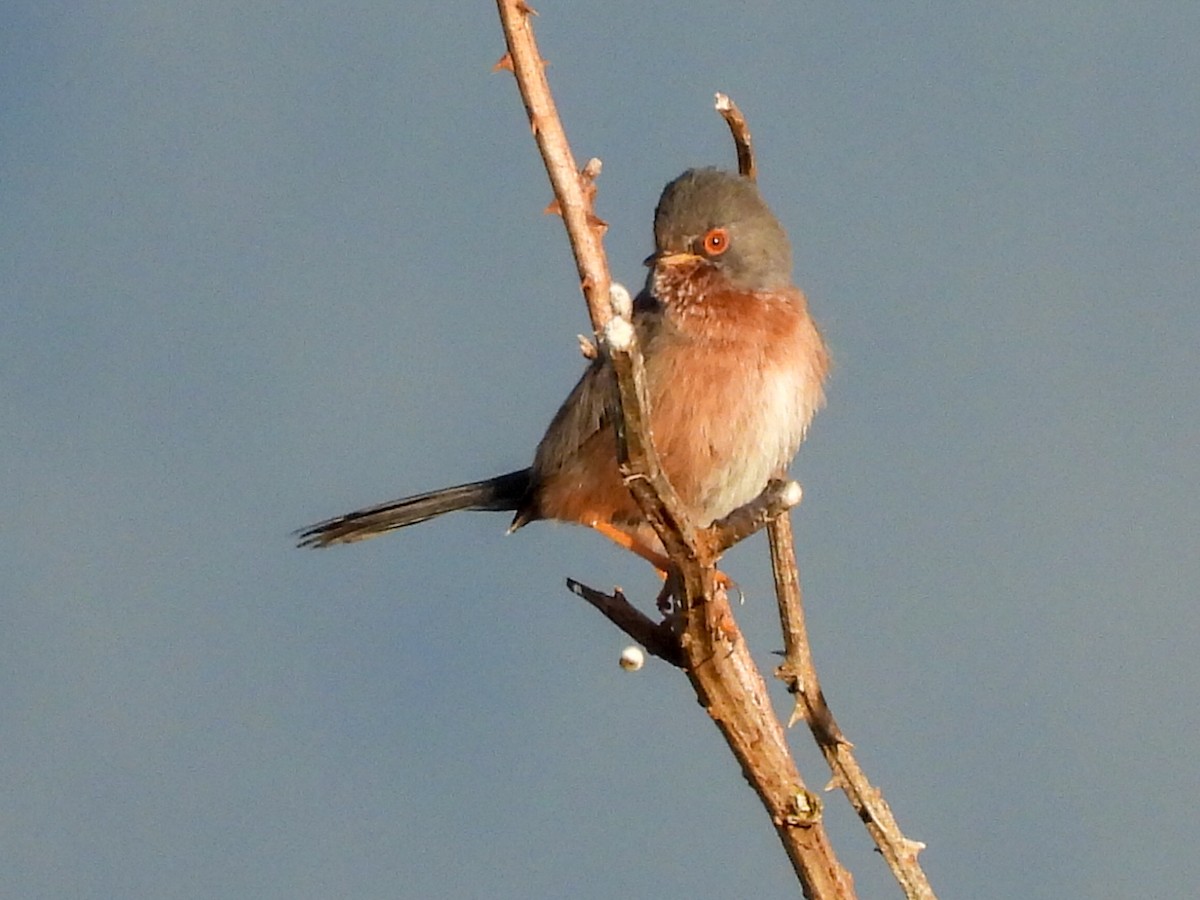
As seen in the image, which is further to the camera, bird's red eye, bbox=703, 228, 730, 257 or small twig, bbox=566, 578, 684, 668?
bird's red eye, bbox=703, 228, 730, 257

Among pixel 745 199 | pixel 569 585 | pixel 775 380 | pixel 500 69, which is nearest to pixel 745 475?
pixel 775 380

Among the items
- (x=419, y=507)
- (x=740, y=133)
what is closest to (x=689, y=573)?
(x=740, y=133)

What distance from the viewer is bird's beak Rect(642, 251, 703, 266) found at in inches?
230

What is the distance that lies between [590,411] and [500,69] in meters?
2.25

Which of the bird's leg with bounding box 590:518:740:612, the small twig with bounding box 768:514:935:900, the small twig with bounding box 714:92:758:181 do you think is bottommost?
the small twig with bounding box 768:514:935:900

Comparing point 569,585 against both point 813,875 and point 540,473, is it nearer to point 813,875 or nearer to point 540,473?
point 813,875

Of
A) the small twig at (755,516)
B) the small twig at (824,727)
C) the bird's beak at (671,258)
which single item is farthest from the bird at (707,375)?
the small twig at (755,516)

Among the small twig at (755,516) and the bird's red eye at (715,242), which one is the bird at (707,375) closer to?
the bird's red eye at (715,242)

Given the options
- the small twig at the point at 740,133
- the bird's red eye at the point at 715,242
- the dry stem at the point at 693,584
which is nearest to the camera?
the dry stem at the point at 693,584

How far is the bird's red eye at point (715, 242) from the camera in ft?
19.0

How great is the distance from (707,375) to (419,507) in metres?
1.76

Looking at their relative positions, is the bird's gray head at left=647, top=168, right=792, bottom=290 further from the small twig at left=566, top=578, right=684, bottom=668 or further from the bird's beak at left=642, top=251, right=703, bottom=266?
the small twig at left=566, top=578, right=684, bottom=668

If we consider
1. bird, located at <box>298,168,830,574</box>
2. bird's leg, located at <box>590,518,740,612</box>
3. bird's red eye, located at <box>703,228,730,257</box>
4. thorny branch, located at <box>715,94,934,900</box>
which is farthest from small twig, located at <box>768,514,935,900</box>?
bird's red eye, located at <box>703,228,730,257</box>

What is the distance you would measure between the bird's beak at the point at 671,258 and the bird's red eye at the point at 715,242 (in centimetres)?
5
